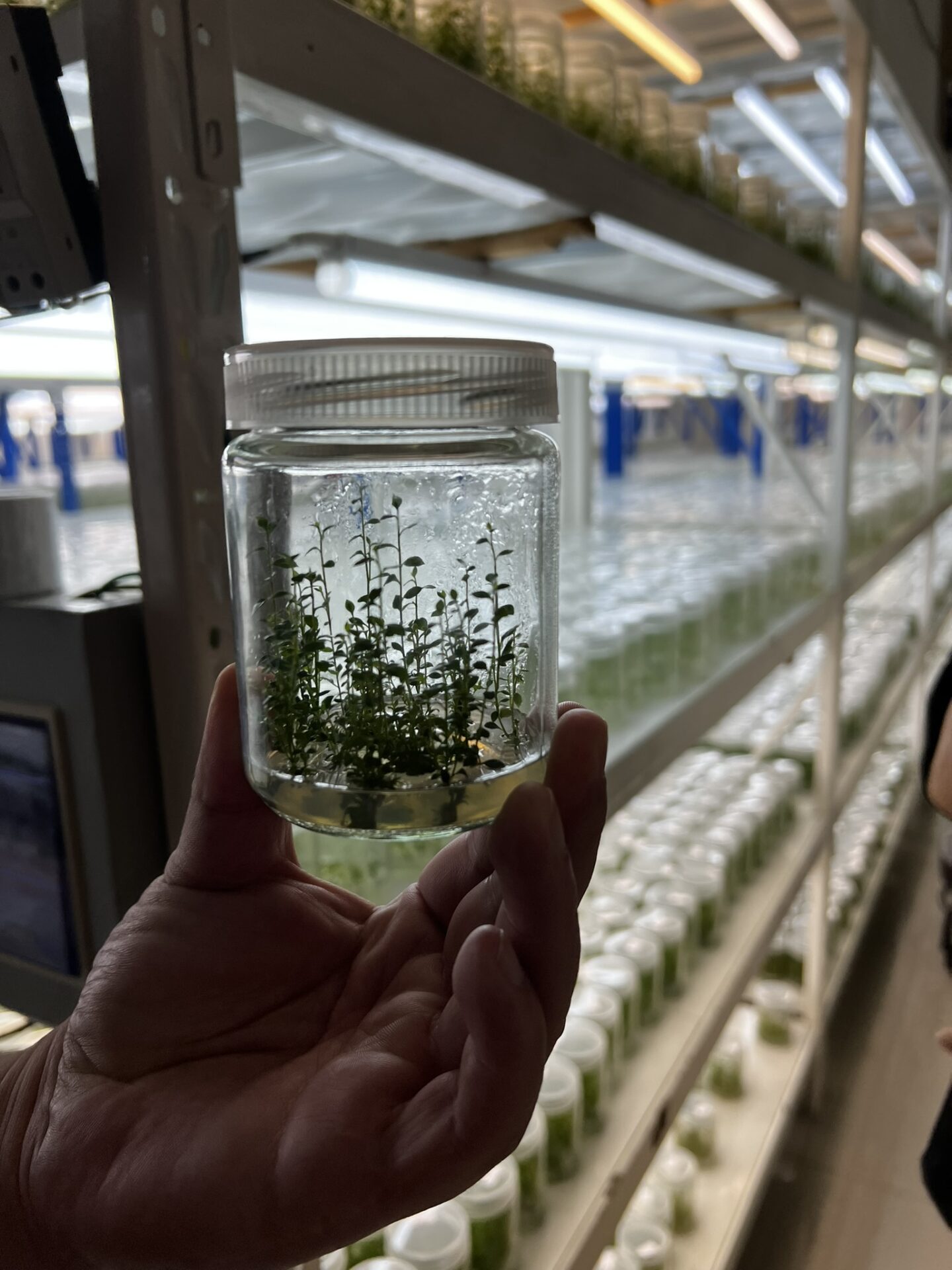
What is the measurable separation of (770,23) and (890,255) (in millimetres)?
2781

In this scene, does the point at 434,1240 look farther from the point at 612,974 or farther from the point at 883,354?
the point at 883,354

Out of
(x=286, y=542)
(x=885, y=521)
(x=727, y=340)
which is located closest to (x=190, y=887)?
(x=286, y=542)

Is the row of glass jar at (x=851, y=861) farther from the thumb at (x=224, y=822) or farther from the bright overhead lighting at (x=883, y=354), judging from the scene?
the thumb at (x=224, y=822)

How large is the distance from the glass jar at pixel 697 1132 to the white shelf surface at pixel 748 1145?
0.03m

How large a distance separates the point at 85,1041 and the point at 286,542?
30 cm

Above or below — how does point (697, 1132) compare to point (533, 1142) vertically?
below

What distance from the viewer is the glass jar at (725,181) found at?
4.71ft

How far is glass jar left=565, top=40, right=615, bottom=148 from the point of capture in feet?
3.54

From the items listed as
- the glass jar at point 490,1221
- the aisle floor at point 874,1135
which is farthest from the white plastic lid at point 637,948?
the aisle floor at point 874,1135

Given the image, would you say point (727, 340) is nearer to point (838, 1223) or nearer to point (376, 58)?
point (376, 58)

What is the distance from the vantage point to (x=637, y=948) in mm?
1394

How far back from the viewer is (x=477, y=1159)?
408 millimetres

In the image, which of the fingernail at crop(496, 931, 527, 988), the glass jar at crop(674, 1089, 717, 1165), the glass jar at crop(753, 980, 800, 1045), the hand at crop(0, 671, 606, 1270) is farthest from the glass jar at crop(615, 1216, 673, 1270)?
the fingernail at crop(496, 931, 527, 988)

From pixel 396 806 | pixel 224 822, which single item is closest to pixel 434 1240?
pixel 224 822
